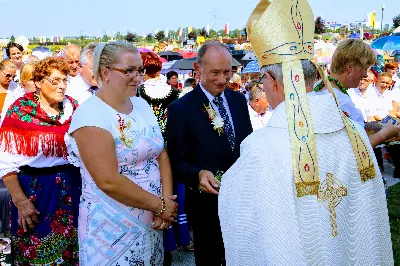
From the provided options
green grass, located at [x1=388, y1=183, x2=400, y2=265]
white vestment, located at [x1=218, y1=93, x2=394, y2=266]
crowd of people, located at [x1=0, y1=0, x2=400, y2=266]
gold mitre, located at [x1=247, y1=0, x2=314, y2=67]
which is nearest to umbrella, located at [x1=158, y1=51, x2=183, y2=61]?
green grass, located at [x1=388, y1=183, x2=400, y2=265]

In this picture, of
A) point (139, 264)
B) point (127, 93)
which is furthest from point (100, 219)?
point (127, 93)

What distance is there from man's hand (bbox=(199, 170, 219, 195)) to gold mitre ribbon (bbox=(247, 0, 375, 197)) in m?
0.85

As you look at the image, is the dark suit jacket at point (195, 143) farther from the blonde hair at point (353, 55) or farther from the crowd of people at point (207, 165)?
the blonde hair at point (353, 55)

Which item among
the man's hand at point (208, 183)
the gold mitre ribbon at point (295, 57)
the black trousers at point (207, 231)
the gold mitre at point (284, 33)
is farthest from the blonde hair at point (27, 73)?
the gold mitre at point (284, 33)

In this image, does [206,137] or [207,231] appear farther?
[207,231]

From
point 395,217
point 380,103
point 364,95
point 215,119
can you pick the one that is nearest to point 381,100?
point 380,103

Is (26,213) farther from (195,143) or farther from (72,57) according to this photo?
(72,57)

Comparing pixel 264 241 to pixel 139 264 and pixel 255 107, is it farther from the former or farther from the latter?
pixel 255 107

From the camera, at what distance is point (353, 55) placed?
3221 mm

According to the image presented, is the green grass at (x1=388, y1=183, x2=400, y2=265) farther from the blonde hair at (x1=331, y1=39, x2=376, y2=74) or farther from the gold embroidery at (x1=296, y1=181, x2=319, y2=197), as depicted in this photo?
the gold embroidery at (x1=296, y1=181, x2=319, y2=197)

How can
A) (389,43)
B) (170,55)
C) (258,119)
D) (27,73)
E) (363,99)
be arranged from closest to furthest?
1. (27,73)
2. (258,119)
3. (363,99)
4. (389,43)
5. (170,55)

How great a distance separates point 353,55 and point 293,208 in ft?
Result: 5.91

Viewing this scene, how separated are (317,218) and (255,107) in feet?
11.9

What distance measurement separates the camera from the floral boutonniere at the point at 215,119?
3.04 meters
